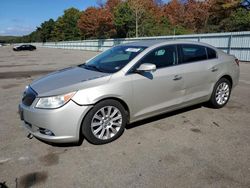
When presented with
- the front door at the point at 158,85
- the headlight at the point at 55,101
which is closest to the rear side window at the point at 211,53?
the front door at the point at 158,85

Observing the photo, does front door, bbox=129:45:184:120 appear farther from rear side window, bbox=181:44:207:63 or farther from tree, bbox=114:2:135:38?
tree, bbox=114:2:135:38

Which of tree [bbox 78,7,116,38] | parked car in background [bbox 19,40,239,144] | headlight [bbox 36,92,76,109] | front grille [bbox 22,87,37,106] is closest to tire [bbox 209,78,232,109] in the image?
parked car in background [bbox 19,40,239,144]

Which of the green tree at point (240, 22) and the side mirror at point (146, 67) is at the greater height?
the green tree at point (240, 22)

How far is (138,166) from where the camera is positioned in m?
3.21

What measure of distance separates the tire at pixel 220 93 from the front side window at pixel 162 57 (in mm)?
1369

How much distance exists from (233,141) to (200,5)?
42.5 metres

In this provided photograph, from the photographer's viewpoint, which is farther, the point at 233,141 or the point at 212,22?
the point at 212,22

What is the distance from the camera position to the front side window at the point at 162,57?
169 inches

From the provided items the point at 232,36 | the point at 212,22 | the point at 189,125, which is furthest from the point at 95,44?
the point at 189,125

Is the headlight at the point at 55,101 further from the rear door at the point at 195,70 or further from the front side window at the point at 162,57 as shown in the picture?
the rear door at the point at 195,70

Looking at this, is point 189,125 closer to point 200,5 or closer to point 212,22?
point 212,22

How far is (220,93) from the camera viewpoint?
17.8 ft

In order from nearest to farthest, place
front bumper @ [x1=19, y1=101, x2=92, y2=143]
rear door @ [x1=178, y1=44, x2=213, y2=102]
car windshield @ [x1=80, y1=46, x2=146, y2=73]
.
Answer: front bumper @ [x1=19, y1=101, x2=92, y2=143], car windshield @ [x1=80, y1=46, x2=146, y2=73], rear door @ [x1=178, y1=44, x2=213, y2=102]

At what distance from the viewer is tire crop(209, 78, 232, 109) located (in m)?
5.29
